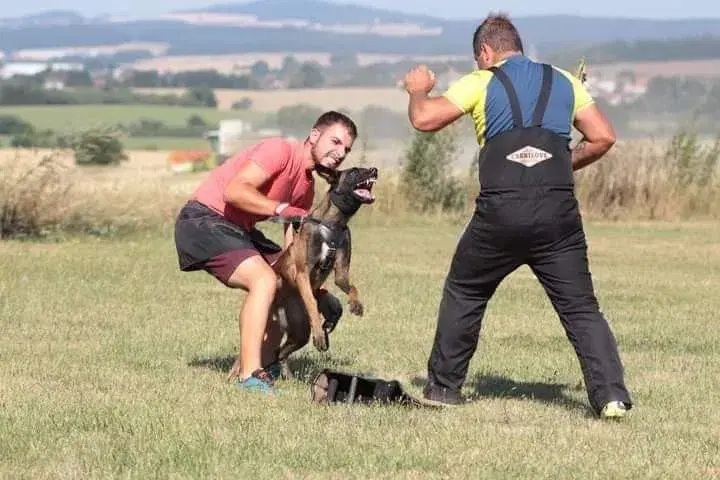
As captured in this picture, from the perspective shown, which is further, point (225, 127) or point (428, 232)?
point (225, 127)

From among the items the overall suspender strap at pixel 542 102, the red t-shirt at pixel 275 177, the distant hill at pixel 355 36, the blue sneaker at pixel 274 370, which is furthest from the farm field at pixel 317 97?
the distant hill at pixel 355 36

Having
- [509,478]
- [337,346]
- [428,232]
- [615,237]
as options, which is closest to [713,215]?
[615,237]

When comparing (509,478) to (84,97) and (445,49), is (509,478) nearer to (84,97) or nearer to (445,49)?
(84,97)

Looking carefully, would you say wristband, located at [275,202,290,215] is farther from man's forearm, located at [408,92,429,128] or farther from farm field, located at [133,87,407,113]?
farm field, located at [133,87,407,113]

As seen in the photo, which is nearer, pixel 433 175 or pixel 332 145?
pixel 332 145

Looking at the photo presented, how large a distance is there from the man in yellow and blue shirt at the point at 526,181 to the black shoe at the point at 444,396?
14.5 inches

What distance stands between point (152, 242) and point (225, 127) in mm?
18502

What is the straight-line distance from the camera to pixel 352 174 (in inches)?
299

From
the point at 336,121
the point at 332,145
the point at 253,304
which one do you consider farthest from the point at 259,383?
the point at 336,121

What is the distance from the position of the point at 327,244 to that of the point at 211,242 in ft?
2.40

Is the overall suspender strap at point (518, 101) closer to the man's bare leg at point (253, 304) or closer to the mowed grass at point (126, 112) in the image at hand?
the man's bare leg at point (253, 304)

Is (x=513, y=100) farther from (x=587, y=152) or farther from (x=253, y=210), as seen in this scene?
(x=253, y=210)

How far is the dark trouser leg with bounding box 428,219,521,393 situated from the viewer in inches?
Answer: 288

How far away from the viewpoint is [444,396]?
303 inches
